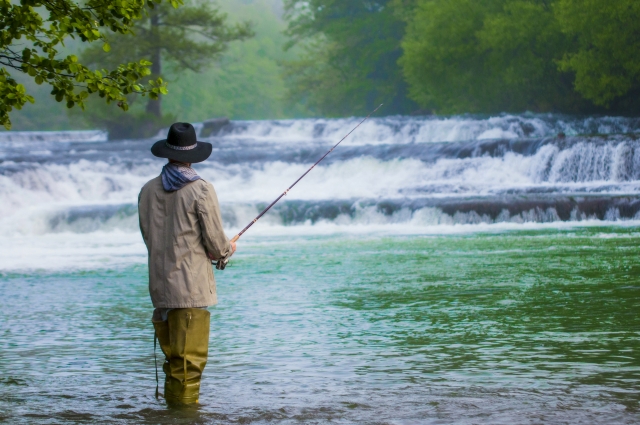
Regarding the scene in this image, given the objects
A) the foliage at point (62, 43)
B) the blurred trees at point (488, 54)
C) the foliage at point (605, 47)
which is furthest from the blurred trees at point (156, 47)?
the foliage at point (62, 43)

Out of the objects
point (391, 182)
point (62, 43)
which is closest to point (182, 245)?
point (62, 43)

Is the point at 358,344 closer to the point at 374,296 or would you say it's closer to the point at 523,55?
the point at 374,296

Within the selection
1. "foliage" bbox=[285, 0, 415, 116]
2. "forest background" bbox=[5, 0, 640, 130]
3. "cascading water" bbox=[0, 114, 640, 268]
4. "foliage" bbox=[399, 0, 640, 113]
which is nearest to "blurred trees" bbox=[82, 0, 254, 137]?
"forest background" bbox=[5, 0, 640, 130]

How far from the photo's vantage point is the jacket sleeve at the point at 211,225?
17.0 feet

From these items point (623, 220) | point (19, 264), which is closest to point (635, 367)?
point (19, 264)

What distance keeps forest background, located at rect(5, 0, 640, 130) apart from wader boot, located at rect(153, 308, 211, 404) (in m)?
34.6

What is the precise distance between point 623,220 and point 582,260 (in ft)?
23.8

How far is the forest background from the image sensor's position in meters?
38.9

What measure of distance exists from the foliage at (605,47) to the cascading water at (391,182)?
2388mm

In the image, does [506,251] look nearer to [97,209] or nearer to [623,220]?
[623,220]

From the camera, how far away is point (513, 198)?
69.1 ft

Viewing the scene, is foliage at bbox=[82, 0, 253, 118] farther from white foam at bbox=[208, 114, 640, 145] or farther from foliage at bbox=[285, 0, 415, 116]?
white foam at bbox=[208, 114, 640, 145]

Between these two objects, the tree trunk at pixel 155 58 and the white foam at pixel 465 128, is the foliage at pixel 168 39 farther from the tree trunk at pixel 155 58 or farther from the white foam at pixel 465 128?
the white foam at pixel 465 128

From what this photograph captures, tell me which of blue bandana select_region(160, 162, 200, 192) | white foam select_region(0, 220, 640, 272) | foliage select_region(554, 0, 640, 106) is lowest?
white foam select_region(0, 220, 640, 272)
